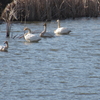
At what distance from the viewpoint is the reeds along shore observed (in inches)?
966

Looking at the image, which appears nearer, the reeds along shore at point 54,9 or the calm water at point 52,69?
the calm water at point 52,69

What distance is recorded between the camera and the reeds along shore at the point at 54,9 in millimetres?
24547

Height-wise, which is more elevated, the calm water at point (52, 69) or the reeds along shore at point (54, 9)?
the reeds along shore at point (54, 9)

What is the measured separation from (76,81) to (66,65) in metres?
1.92

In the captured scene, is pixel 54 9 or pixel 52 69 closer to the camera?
pixel 52 69

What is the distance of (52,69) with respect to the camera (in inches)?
447

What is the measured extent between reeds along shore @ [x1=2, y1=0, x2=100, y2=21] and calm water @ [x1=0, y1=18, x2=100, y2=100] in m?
6.39

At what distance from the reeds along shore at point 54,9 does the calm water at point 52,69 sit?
21.0ft

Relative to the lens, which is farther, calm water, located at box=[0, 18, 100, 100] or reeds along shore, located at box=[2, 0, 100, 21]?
reeds along shore, located at box=[2, 0, 100, 21]

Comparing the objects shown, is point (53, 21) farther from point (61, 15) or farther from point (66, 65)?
point (66, 65)

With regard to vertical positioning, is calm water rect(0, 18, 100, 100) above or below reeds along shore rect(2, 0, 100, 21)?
below

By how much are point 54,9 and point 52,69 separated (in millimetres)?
14484

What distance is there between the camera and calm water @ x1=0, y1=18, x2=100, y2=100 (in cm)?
910

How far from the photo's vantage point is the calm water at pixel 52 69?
29.8 feet
